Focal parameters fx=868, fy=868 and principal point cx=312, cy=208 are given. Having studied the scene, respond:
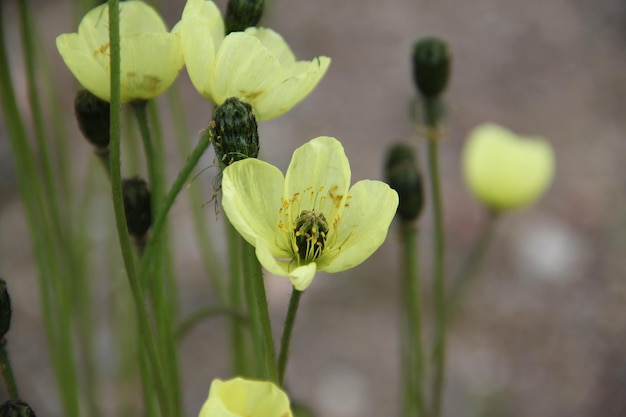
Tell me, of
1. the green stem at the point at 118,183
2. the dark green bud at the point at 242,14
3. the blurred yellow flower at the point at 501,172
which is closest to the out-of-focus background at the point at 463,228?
the blurred yellow flower at the point at 501,172

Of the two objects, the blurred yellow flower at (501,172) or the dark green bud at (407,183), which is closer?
the dark green bud at (407,183)

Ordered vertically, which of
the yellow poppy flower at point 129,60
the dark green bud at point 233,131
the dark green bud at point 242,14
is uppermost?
the dark green bud at point 242,14

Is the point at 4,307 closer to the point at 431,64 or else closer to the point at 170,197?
the point at 170,197

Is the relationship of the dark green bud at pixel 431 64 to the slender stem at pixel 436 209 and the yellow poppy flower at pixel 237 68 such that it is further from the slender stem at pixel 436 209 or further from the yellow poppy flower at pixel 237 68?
the yellow poppy flower at pixel 237 68

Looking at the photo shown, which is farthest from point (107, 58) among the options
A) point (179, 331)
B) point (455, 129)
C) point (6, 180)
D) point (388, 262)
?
point (455, 129)

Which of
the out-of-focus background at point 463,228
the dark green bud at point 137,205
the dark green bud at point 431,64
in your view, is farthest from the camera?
the out-of-focus background at point 463,228

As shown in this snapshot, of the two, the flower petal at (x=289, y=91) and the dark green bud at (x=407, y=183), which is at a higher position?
the flower petal at (x=289, y=91)

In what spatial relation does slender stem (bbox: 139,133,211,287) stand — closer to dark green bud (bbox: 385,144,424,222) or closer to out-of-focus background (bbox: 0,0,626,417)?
A: dark green bud (bbox: 385,144,424,222)
